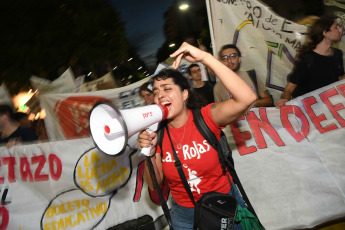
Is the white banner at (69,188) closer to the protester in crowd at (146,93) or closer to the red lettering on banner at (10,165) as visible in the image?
the red lettering on banner at (10,165)

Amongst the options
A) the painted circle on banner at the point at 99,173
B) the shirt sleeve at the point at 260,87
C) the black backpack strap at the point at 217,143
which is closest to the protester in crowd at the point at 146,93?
the painted circle on banner at the point at 99,173

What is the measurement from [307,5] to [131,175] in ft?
25.1

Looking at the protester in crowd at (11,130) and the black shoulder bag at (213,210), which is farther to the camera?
the protester in crowd at (11,130)

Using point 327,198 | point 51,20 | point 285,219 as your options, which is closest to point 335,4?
point 327,198

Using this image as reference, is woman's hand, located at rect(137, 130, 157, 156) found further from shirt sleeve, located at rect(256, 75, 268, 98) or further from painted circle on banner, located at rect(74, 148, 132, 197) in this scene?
shirt sleeve, located at rect(256, 75, 268, 98)

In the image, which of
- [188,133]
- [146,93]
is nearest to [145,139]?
[188,133]

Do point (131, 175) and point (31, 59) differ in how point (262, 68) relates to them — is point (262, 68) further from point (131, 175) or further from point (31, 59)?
point (31, 59)

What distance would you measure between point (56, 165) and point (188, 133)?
1781mm

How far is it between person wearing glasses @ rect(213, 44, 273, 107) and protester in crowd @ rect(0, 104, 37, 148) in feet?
8.45

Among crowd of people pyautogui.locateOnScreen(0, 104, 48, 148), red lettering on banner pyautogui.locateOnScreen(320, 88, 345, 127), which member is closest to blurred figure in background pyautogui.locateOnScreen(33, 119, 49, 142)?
Result: crowd of people pyautogui.locateOnScreen(0, 104, 48, 148)

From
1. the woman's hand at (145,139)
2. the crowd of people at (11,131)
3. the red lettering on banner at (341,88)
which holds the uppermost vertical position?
the crowd of people at (11,131)

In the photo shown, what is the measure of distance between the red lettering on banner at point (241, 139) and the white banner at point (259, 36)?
0.99m

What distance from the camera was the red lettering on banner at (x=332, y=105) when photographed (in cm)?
300

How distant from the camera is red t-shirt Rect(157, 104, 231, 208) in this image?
1857 millimetres
